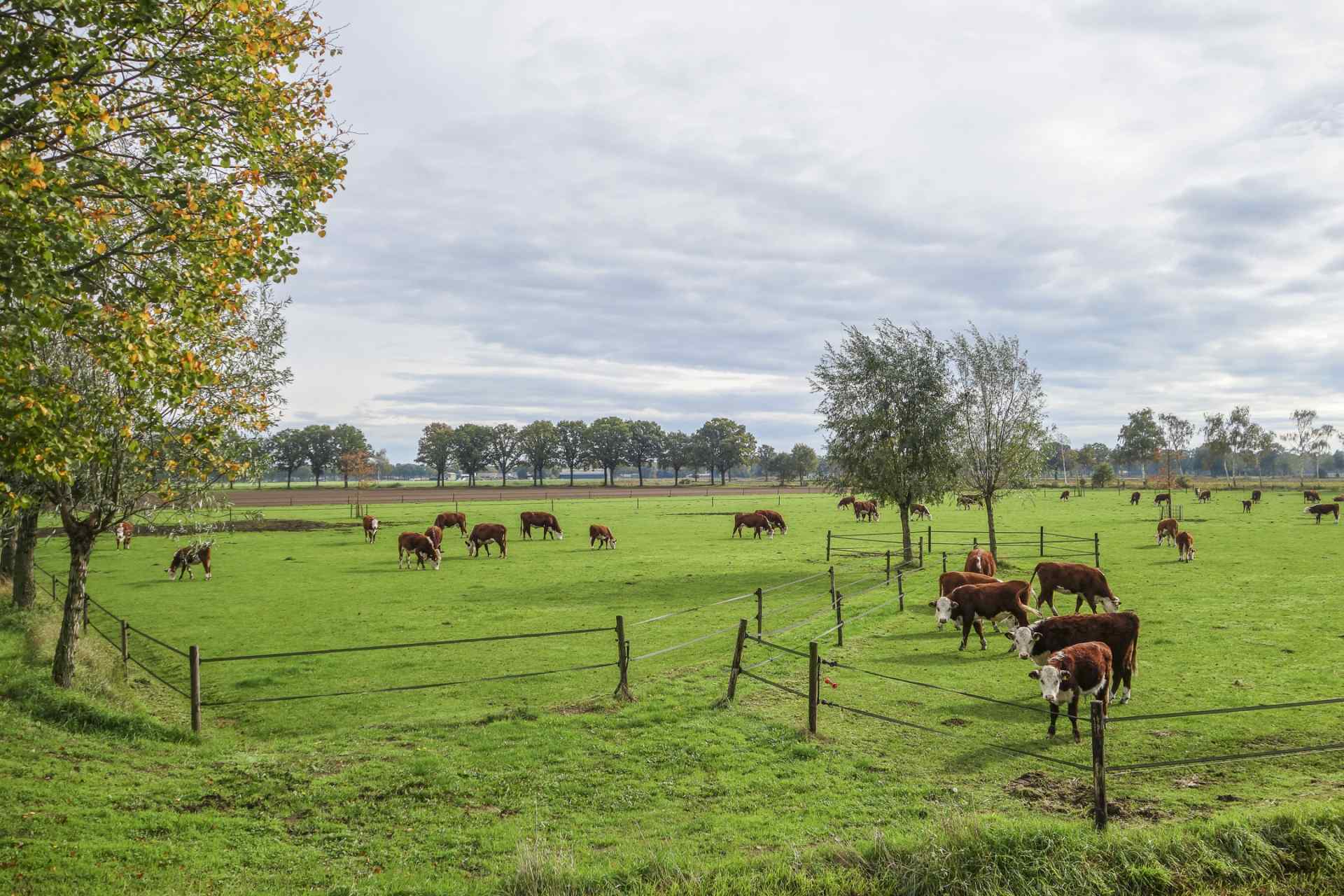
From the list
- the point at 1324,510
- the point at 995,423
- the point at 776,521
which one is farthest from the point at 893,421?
the point at 1324,510

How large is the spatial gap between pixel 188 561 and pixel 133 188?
24.0 metres

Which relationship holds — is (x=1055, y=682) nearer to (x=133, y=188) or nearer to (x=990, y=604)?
(x=990, y=604)

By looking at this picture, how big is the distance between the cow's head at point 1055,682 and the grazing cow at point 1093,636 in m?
1.71

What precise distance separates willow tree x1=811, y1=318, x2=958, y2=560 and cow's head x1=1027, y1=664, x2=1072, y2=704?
19.3 m

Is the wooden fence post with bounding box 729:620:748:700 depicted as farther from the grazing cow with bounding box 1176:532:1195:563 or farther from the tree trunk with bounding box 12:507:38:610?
the grazing cow with bounding box 1176:532:1195:563

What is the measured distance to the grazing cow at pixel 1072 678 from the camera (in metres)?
10.4

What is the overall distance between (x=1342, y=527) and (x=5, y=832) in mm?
56248

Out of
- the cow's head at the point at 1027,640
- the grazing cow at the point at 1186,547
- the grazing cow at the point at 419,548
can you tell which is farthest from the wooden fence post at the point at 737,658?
the grazing cow at the point at 1186,547

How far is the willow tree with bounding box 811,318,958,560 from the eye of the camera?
1194 inches

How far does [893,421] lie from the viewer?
101 feet

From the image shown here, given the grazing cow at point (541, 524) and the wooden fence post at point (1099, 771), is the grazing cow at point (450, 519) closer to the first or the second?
the grazing cow at point (541, 524)

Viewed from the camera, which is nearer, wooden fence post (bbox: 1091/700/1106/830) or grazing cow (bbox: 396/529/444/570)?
wooden fence post (bbox: 1091/700/1106/830)

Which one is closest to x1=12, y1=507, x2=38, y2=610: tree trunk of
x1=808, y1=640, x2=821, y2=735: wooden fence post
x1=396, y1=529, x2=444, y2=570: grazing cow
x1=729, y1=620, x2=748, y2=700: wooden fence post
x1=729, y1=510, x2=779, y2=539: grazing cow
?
x1=396, y1=529, x2=444, y2=570: grazing cow

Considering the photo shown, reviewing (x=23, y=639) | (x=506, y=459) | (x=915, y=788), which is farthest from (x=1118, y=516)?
(x=506, y=459)
